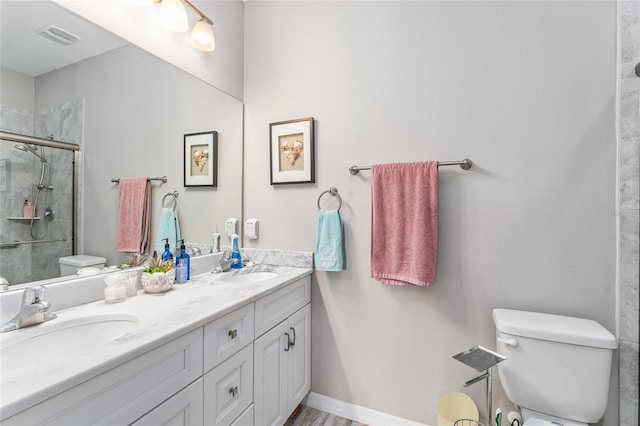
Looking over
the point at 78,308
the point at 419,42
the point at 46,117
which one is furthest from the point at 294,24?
the point at 78,308

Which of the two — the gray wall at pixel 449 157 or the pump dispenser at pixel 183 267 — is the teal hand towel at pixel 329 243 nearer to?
the gray wall at pixel 449 157

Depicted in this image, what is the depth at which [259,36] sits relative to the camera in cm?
202

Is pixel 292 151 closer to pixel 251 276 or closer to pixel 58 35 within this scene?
pixel 251 276

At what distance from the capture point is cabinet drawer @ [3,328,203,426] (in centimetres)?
63

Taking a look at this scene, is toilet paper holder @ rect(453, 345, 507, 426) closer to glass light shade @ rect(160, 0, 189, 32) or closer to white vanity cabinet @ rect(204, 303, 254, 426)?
white vanity cabinet @ rect(204, 303, 254, 426)

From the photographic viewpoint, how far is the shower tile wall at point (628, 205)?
1.20m

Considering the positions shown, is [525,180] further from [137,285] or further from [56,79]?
[56,79]

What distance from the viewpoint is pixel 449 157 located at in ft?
4.95

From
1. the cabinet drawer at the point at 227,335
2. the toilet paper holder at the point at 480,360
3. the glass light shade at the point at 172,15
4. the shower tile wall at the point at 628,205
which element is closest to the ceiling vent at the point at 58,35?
the glass light shade at the point at 172,15

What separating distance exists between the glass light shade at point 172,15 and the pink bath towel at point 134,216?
2.59ft

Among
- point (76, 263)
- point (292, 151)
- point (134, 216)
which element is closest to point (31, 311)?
point (76, 263)

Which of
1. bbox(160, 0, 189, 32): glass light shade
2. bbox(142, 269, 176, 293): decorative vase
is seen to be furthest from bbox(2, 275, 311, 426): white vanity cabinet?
bbox(160, 0, 189, 32): glass light shade

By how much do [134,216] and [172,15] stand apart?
3.35 ft

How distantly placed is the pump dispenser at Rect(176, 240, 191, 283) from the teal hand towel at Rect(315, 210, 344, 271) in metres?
0.72
